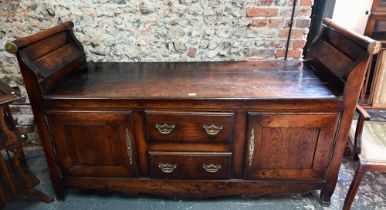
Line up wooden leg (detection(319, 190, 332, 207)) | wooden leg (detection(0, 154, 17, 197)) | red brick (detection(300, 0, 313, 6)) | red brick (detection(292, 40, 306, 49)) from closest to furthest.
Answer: wooden leg (detection(0, 154, 17, 197)), wooden leg (detection(319, 190, 332, 207)), red brick (detection(300, 0, 313, 6)), red brick (detection(292, 40, 306, 49))

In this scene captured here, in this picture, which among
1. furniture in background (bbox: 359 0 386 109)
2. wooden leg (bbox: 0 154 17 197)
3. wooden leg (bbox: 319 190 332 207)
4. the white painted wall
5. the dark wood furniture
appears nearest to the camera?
the dark wood furniture

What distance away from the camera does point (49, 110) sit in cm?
156

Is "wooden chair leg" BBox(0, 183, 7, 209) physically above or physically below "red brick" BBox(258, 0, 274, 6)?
below

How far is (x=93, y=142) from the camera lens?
164 centimetres

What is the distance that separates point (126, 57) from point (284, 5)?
112cm

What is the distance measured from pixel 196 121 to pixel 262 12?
2.95 feet

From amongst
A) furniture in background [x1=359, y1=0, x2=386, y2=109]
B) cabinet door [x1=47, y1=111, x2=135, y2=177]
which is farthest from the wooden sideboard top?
furniture in background [x1=359, y1=0, x2=386, y2=109]

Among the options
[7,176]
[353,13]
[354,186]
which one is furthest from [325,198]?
[7,176]

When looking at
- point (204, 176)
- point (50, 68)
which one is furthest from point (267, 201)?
point (50, 68)

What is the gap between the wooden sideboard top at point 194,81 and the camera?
4.99 ft

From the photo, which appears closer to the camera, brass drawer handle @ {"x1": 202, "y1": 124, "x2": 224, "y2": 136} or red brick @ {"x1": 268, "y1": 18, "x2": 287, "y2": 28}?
brass drawer handle @ {"x1": 202, "y1": 124, "x2": 224, "y2": 136}

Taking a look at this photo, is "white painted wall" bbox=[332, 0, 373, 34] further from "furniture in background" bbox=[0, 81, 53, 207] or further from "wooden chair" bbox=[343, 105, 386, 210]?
"furniture in background" bbox=[0, 81, 53, 207]

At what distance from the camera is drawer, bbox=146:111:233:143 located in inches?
60.6

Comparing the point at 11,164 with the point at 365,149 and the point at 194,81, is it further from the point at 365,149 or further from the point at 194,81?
the point at 365,149
